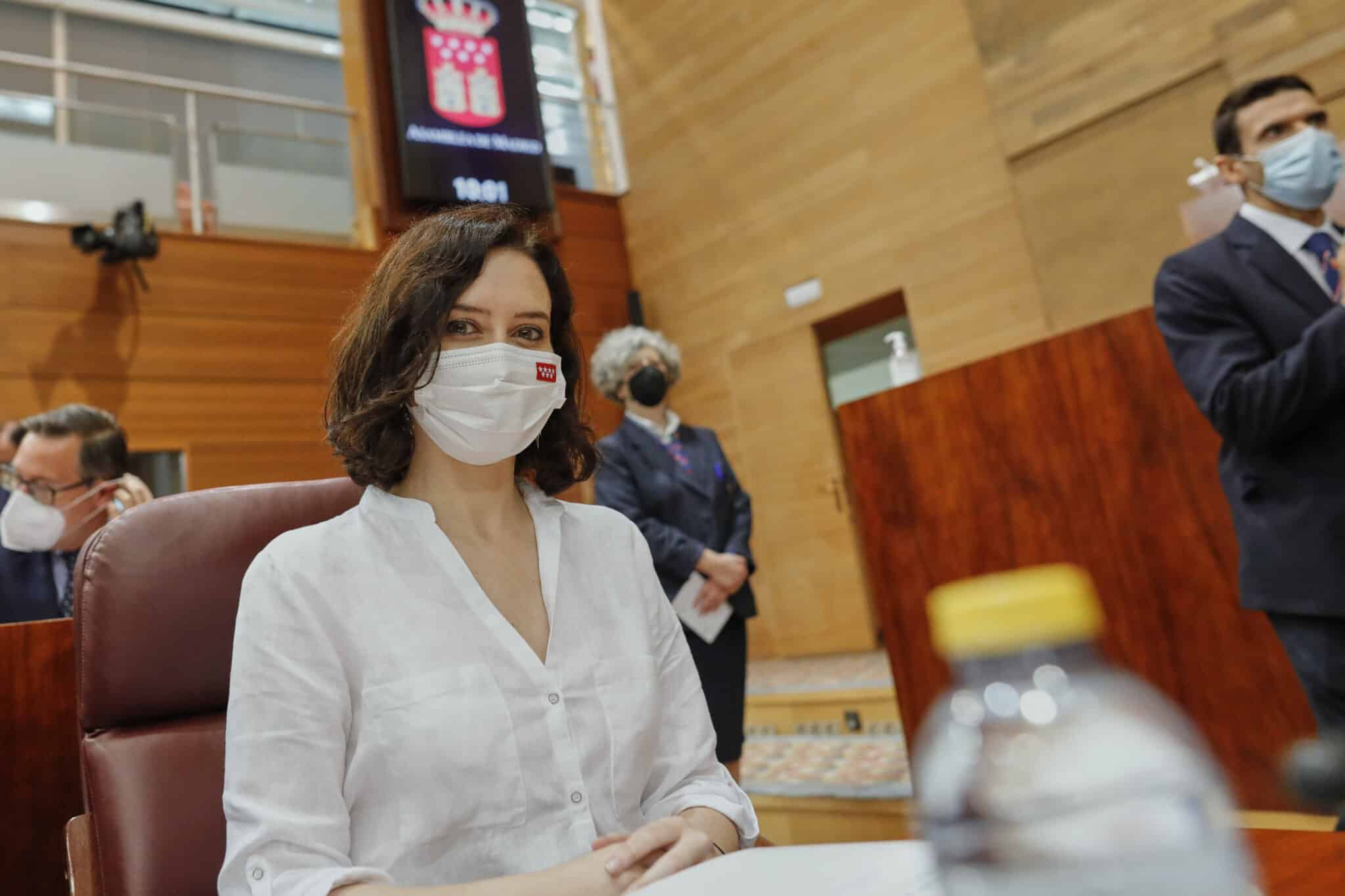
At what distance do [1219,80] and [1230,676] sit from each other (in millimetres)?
2997

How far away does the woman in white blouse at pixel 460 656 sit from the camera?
0.77 meters

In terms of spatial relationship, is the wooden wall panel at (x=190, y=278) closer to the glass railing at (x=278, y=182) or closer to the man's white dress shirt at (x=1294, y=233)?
the glass railing at (x=278, y=182)

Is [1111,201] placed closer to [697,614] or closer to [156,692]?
[697,614]

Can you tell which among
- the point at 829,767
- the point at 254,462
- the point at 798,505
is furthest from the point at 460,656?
the point at 798,505

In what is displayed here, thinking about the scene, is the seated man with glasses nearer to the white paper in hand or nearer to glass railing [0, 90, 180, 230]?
the white paper in hand

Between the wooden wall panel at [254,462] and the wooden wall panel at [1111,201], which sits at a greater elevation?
the wooden wall panel at [1111,201]

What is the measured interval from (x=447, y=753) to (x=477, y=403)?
1.29 feet

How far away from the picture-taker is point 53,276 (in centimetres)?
441

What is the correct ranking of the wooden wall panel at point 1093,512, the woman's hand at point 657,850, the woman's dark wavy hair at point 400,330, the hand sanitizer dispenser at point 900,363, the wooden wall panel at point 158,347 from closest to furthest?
the woman's hand at point 657,850, the woman's dark wavy hair at point 400,330, the wooden wall panel at point 1093,512, the hand sanitizer dispenser at point 900,363, the wooden wall panel at point 158,347

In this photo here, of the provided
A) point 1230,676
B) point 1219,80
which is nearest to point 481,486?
point 1230,676

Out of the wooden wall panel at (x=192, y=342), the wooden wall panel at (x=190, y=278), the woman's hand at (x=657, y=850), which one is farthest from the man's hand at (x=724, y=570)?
the wooden wall panel at (x=190, y=278)

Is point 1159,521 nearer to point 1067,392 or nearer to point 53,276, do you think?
point 1067,392

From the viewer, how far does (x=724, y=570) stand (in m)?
2.27

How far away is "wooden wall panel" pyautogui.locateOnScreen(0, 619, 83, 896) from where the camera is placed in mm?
1326
